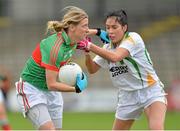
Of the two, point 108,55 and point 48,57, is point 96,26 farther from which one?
point 48,57

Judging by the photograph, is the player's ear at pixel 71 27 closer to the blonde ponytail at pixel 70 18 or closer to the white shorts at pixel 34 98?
the blonde ponytail at pixel 70 18

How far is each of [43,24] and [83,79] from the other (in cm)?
1779

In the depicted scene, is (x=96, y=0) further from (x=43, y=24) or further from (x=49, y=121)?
(x=49, y=121)

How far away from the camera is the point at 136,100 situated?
352 inches

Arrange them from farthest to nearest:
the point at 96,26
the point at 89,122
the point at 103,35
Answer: the point at 96,26, the point at 89,122, the point at 103,35

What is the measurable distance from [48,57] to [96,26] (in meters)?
16.7

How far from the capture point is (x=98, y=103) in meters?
21.0

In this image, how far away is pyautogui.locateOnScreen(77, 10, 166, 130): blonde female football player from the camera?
28.3 ft

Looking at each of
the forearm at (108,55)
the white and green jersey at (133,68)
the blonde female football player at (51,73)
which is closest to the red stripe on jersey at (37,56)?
the blonde female football player at (51,73)

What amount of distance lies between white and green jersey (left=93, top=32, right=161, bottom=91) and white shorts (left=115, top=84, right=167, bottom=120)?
0.28 feet

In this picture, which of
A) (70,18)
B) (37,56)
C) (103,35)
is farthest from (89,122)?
(70,18)

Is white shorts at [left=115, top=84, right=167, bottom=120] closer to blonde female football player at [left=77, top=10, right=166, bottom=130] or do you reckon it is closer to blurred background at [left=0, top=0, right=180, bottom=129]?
blonde female football player at [left=77, top=10, right=166, bottom=130]

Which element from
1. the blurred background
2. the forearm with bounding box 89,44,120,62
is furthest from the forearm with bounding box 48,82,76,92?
the blurred background

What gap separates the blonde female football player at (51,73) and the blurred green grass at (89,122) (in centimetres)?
613
